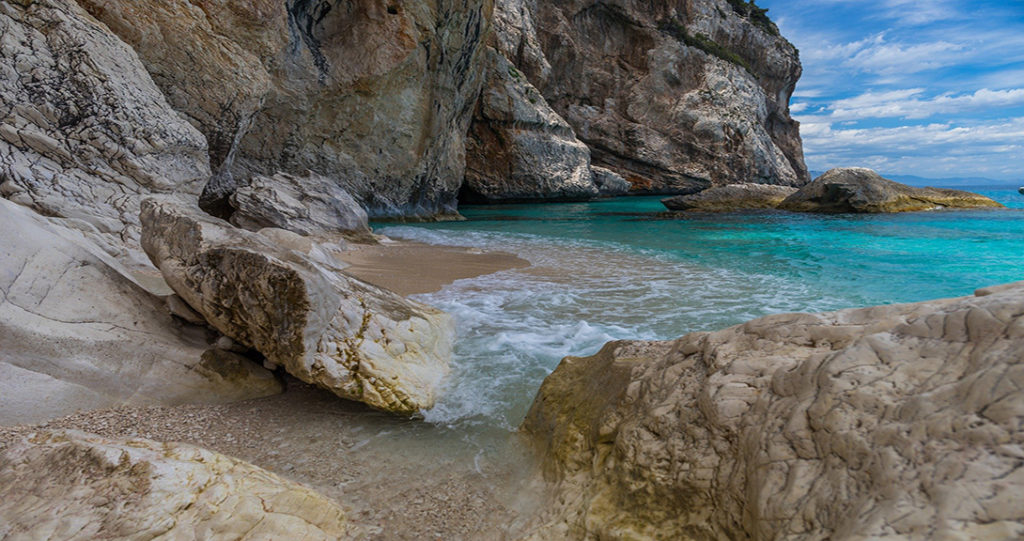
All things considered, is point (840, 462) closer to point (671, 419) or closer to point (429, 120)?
point (671, 419)

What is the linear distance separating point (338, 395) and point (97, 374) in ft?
4.25

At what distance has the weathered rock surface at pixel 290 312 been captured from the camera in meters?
3.08

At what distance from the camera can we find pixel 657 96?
36.3 m

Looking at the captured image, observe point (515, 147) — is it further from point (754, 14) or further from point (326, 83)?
point (754, 14)

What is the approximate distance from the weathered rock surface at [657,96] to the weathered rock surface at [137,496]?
35.3 meters

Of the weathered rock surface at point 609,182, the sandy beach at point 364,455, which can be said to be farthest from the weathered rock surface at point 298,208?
the weathered rock surface at point 609,182

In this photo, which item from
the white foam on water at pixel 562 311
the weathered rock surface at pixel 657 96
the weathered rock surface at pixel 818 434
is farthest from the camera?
the weathered rock surface at pixel 657 96

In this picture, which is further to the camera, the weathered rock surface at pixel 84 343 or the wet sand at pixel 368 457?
the weathered rock surface at pixel 84 343

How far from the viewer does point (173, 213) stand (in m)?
3.66

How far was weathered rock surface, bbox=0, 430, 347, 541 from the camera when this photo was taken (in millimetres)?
1643

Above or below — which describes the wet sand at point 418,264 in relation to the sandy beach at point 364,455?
above

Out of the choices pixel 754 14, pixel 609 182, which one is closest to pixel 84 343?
pixel 609 182

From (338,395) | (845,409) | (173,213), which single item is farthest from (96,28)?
(845,409)

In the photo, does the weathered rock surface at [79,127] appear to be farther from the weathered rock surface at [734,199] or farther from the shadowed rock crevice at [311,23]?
the weathered rock surface at [734,199]
